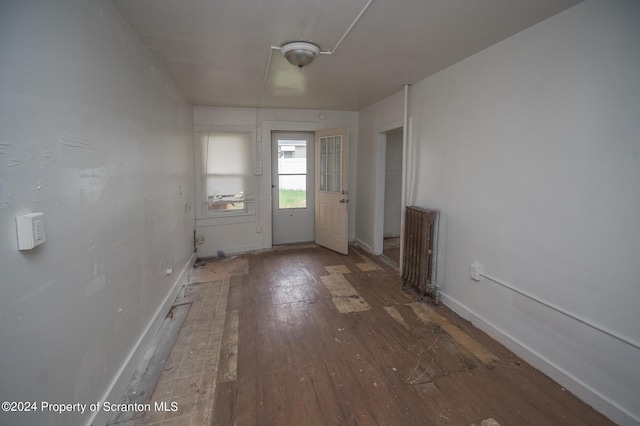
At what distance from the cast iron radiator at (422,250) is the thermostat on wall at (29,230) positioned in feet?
9.35

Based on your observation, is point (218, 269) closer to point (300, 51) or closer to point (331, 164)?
point (331, 164)

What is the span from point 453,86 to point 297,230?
137 inches

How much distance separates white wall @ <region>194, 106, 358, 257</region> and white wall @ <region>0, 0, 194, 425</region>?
2.17m

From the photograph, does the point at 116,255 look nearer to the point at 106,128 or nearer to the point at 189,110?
the point at 106,128

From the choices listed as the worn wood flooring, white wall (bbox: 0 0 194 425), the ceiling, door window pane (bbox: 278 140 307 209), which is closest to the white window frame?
door window pane (bbox: 278 140 307 209)

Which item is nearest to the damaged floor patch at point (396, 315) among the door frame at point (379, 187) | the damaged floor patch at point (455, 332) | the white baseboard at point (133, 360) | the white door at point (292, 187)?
the damaged floor patch at point (455, 332)

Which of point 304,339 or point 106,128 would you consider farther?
point 304,339

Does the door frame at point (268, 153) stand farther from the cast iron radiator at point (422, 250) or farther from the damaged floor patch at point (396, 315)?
the damaged floor patch at point (396, 315)

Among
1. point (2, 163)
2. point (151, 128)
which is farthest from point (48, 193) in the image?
point (151, 128)

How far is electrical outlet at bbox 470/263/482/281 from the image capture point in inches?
100

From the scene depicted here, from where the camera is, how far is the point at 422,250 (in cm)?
305

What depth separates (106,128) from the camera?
166 cm

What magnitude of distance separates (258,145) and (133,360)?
3486 mm

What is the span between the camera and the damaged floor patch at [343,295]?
295 cm
